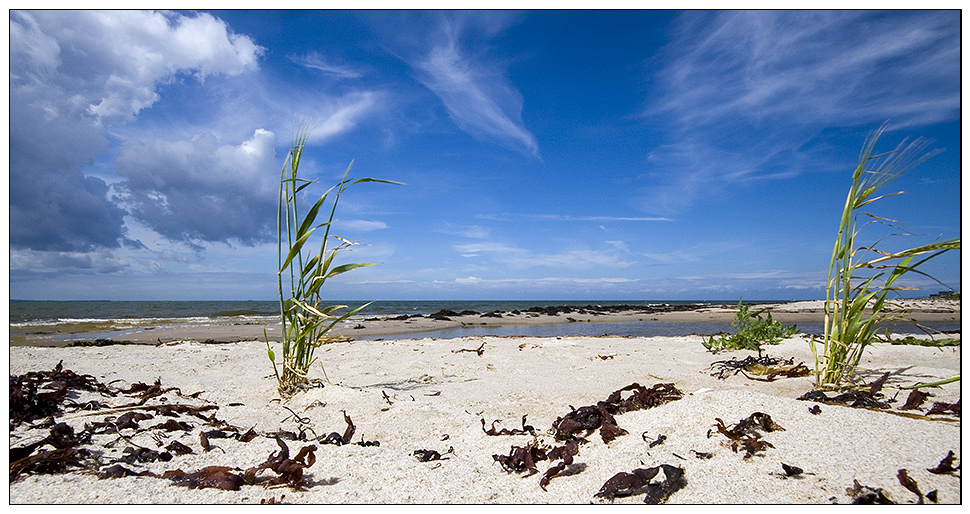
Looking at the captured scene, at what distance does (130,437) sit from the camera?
2264 mm

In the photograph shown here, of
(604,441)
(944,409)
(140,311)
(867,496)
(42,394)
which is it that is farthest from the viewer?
(140,311)

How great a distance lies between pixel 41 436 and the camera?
221 cm

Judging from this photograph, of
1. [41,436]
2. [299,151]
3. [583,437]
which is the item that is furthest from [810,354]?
[41,436]

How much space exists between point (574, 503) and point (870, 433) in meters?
1.41

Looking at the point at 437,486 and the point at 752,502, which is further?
the point at 437,486

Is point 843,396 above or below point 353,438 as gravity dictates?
above

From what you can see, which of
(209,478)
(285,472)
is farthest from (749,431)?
(209,478)

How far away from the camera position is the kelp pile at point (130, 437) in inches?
69.9

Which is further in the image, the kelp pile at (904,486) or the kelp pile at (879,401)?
the kelp pile at (879,401)

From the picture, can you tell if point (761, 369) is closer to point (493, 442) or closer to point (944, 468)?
point (944, 468)

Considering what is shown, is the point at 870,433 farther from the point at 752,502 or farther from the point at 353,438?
the point at 353,438

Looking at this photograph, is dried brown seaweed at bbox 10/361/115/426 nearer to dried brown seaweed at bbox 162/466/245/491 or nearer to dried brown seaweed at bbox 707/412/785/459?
dried brown seaweed at bbox 162/466/245/491

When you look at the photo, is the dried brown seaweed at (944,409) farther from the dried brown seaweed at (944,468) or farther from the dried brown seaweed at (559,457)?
the dried brown seaweed at (559,457)

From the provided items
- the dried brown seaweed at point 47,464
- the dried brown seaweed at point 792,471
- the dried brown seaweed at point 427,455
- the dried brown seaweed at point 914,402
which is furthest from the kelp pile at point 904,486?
the dried brown seaweed at point 47,464
